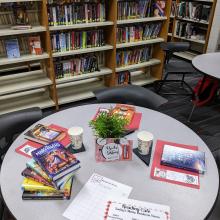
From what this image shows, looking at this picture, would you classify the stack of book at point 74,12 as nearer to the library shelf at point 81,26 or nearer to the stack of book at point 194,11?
the library shelf at point 81,26

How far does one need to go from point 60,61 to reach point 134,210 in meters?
2.31

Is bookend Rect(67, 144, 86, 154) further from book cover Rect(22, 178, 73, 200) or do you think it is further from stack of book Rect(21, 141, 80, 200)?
book cover Rect(22, 178, 73, 200)

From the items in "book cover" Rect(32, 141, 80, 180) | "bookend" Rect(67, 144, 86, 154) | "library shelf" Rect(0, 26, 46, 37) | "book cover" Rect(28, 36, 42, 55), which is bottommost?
"bookend" Rect(67, 144, 86, 154)

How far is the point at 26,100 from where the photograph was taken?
301 cm

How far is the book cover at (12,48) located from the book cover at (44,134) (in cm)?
150

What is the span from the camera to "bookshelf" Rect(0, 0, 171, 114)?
8.53ft

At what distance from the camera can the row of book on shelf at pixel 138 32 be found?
10.4ft

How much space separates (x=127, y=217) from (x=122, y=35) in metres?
2.67

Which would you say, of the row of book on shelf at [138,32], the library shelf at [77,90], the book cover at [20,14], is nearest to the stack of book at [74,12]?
the book cover at [20,14]

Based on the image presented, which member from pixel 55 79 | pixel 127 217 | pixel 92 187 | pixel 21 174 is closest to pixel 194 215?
pixel 127 217

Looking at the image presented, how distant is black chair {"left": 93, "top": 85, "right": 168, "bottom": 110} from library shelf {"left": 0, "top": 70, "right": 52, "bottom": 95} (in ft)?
3.81

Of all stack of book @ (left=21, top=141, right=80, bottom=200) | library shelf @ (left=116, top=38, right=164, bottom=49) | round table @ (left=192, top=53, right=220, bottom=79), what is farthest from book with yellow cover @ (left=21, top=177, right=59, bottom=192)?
library shelf @ (left=116, top=38, right=164, bottom=49)

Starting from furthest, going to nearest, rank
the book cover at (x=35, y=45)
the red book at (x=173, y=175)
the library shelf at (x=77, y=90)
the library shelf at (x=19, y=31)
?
the library shelf at (x=77, y=90) < the book cover at (x=35, y=45) < the library shelf at (x=19, y=31) < the red book at (x=173, y=175)

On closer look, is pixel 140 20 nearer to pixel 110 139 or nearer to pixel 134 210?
pixel 110 139
